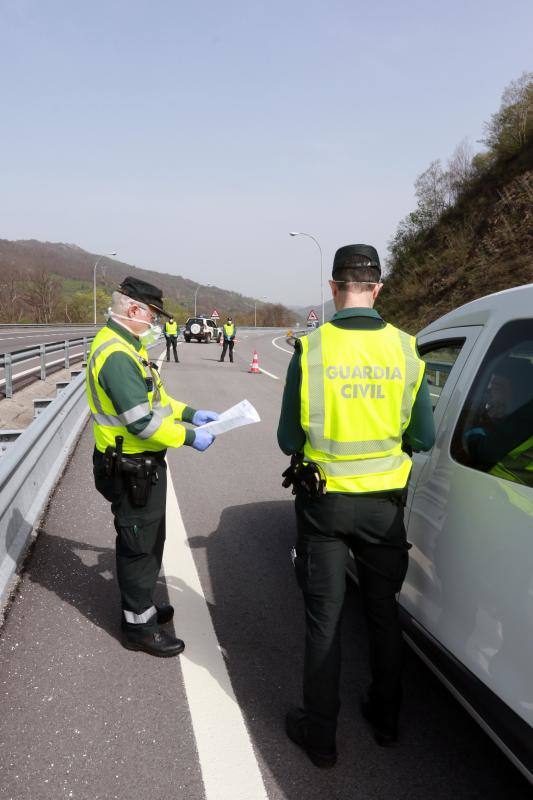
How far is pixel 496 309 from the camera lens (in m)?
2.40

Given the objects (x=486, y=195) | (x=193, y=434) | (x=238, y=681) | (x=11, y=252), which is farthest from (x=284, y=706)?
(x=11, y=252)

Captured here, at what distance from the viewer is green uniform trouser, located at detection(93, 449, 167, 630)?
10.2 ft

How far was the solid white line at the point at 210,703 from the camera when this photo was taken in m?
2.22

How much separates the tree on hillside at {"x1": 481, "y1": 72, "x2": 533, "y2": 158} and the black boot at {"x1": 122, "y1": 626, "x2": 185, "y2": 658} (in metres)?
37.0

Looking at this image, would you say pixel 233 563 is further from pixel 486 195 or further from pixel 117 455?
pixel 486 195

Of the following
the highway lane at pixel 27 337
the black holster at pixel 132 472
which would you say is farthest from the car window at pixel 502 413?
the highway lane at pixel 27 337

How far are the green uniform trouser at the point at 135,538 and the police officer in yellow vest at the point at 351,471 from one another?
39.7 inches

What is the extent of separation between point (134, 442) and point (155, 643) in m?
1.04

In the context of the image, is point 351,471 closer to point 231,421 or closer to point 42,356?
point 231,421

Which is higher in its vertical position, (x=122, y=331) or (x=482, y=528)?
(x=122, y=331)

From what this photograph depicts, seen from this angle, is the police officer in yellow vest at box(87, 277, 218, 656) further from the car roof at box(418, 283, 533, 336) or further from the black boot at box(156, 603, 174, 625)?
the car roof at box(418, 283, 533, 336)

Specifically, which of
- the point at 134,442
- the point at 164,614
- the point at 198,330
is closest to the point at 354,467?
the point at 134,442

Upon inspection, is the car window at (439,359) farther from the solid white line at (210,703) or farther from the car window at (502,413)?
the solid white line at (210,703)

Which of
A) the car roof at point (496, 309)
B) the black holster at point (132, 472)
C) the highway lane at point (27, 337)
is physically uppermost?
the car roof at point (496, 309)
